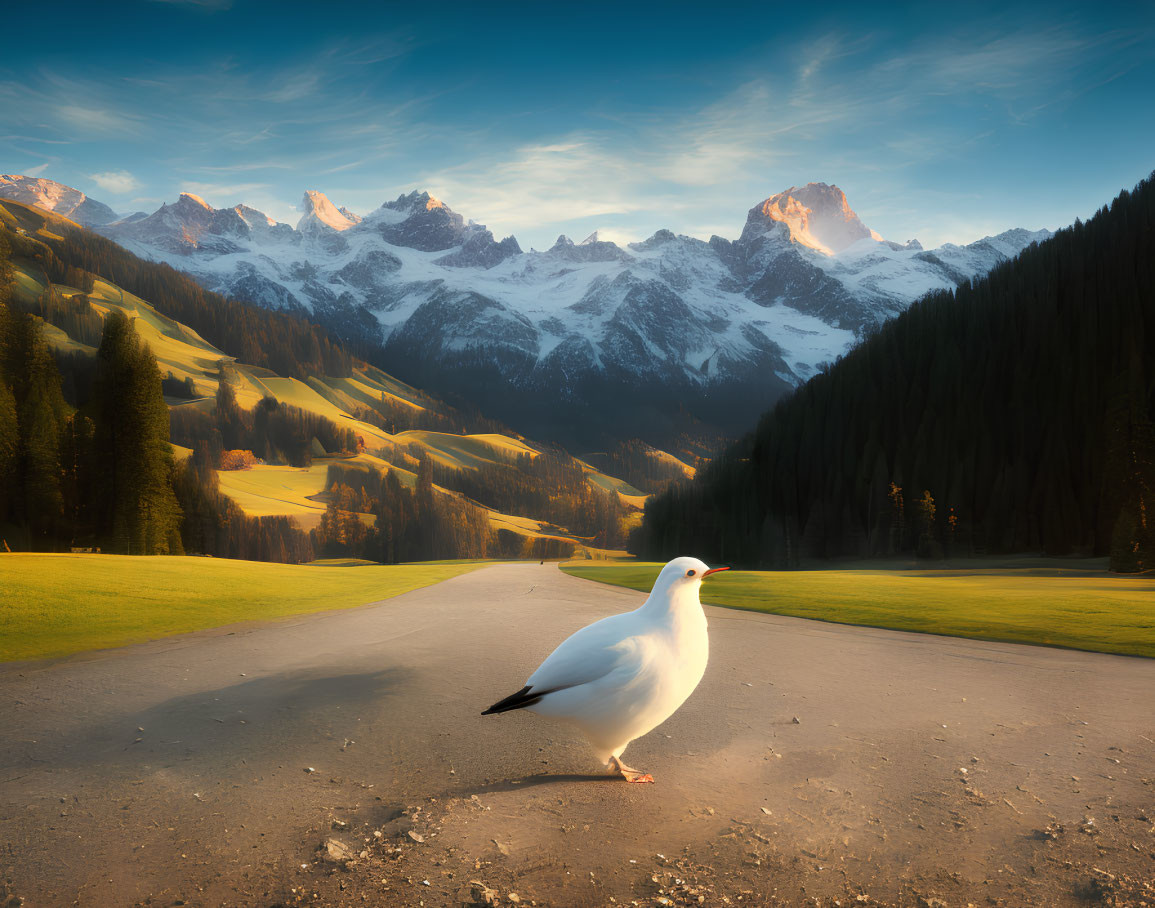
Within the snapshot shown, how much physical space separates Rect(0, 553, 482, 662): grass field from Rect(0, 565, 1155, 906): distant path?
3.15m

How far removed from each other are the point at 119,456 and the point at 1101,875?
56.9 m

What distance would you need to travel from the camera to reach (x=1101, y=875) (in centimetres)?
528

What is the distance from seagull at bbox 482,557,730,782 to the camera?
19.3ft

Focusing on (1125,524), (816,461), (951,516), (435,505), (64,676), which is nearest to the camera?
(64,676)

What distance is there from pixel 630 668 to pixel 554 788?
84.4 inches

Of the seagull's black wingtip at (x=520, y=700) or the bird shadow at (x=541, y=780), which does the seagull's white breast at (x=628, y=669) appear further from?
the bird shadow at (x=541, y=780)

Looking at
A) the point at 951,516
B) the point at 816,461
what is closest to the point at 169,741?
the point at 951,516

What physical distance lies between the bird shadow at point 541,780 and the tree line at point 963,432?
80615 mm

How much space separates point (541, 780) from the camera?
713 centimetres

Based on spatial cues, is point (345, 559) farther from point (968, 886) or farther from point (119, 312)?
point (968, 886)

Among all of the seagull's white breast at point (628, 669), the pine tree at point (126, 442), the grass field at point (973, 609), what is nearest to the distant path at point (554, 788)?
the seagull's white breast at point (628, 669)

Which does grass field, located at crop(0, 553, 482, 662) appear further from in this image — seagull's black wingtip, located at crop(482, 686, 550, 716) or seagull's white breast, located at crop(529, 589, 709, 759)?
seagull's white breast, located at crop(529, 589, 709, 759)

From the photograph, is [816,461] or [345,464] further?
[345,464]

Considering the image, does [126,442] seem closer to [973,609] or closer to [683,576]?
[683,576]
